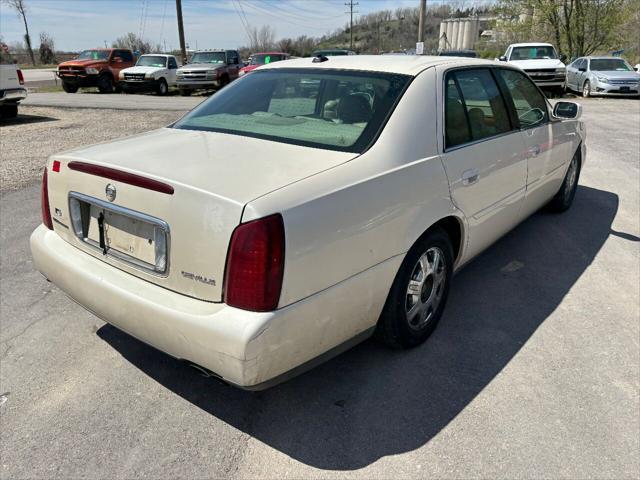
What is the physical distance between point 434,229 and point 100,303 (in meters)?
1.85

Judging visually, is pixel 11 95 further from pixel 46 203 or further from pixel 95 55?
pixel 95 55

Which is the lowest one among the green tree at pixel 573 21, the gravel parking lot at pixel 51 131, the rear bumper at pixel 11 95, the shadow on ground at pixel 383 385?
the shadow on ground at pixel 383 385

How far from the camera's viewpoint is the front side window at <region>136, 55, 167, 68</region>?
79.1ft

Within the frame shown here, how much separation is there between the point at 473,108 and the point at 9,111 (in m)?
14.0

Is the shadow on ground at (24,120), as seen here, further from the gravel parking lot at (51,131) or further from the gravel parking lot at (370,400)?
the gravel parking lot at (370,400)

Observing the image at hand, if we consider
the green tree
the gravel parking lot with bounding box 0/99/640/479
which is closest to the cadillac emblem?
the gravel parking lot with bounding box 0/99/640/479

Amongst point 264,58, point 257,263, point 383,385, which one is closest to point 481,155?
point 383,385

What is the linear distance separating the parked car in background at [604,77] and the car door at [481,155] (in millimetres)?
17231

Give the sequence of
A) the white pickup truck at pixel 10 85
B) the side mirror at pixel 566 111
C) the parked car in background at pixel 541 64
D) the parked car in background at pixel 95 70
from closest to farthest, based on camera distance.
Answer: the side mirror at pixel 566 111
the white pickup truck at pixel 10 85
the parked car in background at pixel 541 64
the parked car in background at pixel 95 70

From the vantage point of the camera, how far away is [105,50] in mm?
25000

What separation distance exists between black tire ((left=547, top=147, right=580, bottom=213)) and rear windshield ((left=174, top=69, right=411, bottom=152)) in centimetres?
316

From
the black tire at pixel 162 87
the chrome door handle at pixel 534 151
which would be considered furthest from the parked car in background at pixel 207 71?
the chrome door handle at pixel 534 151

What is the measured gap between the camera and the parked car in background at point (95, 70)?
23.3m

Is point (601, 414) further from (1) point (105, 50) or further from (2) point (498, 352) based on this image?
(1) point (105, 50)
